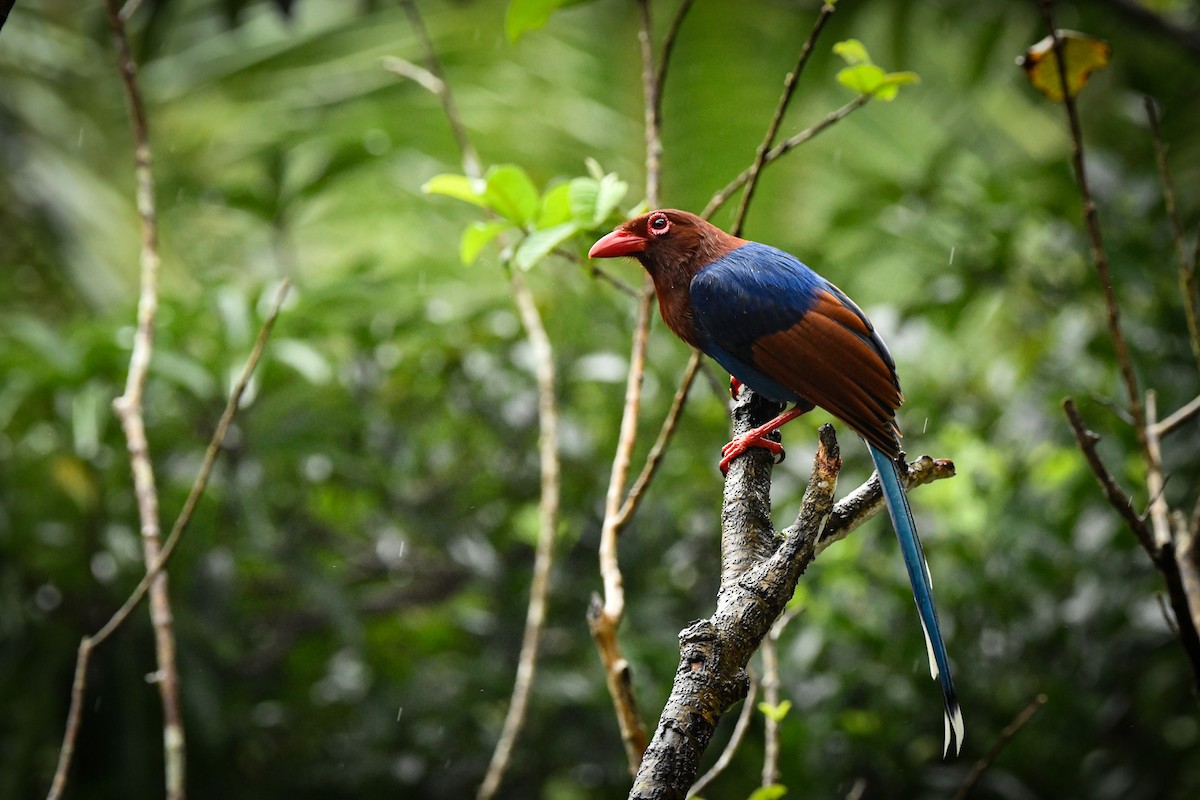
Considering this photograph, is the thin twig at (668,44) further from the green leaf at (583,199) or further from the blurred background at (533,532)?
the blurred background at (533,532)

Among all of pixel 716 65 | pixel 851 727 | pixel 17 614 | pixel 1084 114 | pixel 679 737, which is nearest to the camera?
pixel 679 737

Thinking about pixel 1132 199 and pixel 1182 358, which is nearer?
pixel 1182 358

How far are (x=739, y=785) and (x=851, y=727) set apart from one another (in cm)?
30

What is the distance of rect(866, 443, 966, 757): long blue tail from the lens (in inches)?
41.8

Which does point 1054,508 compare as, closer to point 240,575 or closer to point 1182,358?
point 1182,358

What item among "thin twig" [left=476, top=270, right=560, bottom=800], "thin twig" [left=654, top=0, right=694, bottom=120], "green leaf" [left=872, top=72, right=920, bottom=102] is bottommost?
"thin twig" [left=476, top=270, right=560, bottom=800]

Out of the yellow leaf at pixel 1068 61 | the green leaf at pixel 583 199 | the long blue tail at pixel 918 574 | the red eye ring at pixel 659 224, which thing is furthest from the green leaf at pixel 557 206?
the yellow leaf at pixel 1068 61

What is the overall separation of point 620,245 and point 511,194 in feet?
0.54

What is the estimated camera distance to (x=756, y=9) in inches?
186

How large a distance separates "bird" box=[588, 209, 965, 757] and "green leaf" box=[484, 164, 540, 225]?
127 millimetres

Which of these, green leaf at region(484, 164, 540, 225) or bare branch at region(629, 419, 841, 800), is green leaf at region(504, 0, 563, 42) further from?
bare branch at region(629, 419, 841, 800)

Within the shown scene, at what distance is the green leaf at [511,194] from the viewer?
1.40 m

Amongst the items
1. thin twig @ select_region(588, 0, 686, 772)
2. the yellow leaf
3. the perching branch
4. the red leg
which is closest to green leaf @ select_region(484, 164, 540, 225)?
thin twig @ select_region(588, 0, 686, 772)

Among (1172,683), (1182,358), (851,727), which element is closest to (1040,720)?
(1172,683)
